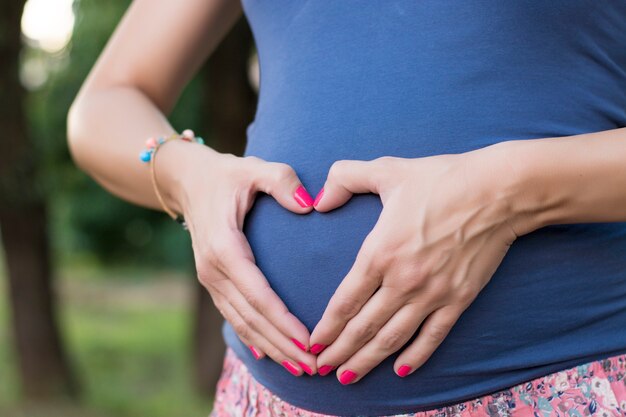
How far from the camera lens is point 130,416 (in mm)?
5777

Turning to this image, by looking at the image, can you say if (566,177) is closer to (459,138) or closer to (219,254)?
(459,138)

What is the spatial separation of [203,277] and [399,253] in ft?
1.12

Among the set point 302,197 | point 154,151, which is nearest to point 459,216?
point 302,197

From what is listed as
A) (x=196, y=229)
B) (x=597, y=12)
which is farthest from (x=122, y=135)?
(x=597, y=12)

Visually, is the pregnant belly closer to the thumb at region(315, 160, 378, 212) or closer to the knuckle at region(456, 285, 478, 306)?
the thumb at region(315, 160, 378, 212)

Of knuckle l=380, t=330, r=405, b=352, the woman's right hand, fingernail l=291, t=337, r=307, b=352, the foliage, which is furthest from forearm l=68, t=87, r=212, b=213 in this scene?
the foliage

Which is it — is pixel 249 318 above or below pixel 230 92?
above

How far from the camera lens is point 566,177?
0.98m

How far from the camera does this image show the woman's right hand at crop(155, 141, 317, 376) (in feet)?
3.53

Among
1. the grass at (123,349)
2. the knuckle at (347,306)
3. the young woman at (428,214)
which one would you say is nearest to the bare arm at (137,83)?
the young woman at (428,214)

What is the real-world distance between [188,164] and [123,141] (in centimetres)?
21

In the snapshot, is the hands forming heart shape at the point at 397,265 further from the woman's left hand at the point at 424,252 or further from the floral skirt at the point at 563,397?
the floral skirt at the point at 563,397

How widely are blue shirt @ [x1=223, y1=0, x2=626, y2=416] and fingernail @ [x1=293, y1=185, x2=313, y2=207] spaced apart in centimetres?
3

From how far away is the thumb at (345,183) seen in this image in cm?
104
